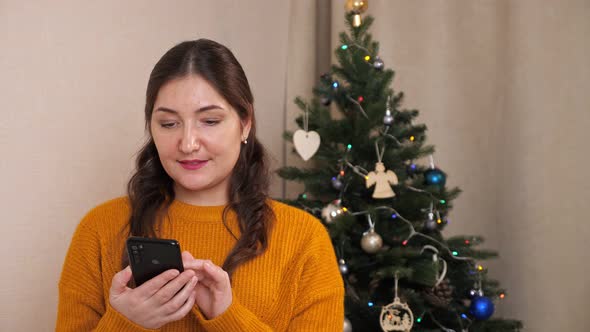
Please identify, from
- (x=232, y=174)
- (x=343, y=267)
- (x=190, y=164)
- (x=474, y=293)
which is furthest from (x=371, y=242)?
(x=190, y=164)

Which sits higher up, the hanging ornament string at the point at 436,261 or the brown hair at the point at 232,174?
the brown hair at the point at 232,174

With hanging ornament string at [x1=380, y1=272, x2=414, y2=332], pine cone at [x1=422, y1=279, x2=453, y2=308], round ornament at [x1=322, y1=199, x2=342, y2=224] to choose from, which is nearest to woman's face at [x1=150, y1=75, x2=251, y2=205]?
round ornament at [x1=322, y1=199, x2=342, y2=224]

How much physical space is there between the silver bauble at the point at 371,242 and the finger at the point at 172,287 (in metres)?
0.72

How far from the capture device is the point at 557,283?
2.19 metres

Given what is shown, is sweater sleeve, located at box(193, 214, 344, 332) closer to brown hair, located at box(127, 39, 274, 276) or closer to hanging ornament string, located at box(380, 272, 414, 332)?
brown hair, located at box(127, 39, 274, 276)

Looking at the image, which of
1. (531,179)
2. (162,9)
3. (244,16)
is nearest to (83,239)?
(162,9)

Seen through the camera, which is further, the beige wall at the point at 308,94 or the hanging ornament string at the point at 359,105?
the hanging ornament string at the point at 359,105

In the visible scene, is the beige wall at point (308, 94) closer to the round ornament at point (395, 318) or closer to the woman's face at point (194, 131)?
the woman's face at point (194, 131)

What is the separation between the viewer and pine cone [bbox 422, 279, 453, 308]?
71.0 inches

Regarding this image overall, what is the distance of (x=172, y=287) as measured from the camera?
1.12 m

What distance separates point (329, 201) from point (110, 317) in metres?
0.87

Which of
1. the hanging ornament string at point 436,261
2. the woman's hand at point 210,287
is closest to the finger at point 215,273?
the woman's hand at point 210,287

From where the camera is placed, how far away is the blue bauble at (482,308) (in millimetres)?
1806

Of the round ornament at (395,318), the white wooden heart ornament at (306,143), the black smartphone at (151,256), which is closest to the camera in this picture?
the black smartphone at (151,256)
